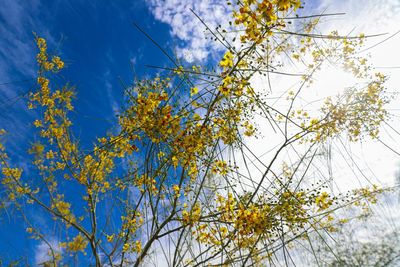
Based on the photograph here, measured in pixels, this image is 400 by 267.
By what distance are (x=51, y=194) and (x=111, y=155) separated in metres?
1.26

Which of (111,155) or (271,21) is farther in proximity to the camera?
(111,155)

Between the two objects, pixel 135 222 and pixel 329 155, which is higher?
pixel 135 222

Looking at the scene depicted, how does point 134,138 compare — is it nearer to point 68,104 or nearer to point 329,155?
point 329,155

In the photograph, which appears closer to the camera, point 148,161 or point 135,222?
point 148,161

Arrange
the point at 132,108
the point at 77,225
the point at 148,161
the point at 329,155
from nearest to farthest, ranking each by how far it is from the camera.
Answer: the point at 329,155 < the point at 148,161 < the point at 132,108 < the point at 77,225

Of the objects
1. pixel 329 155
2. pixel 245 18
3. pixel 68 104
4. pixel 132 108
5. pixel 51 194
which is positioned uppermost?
pixel 68 104

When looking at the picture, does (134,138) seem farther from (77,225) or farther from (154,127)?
(77,225)

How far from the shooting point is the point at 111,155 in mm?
5324

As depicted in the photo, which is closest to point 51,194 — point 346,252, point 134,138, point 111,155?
point 111,155

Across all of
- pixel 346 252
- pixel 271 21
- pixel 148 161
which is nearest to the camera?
pixel 271 21

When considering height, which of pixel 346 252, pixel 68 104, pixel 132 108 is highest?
pixel 68 104

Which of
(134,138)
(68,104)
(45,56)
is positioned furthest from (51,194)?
(134,138)

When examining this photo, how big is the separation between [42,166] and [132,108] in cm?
310

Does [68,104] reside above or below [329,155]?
above
